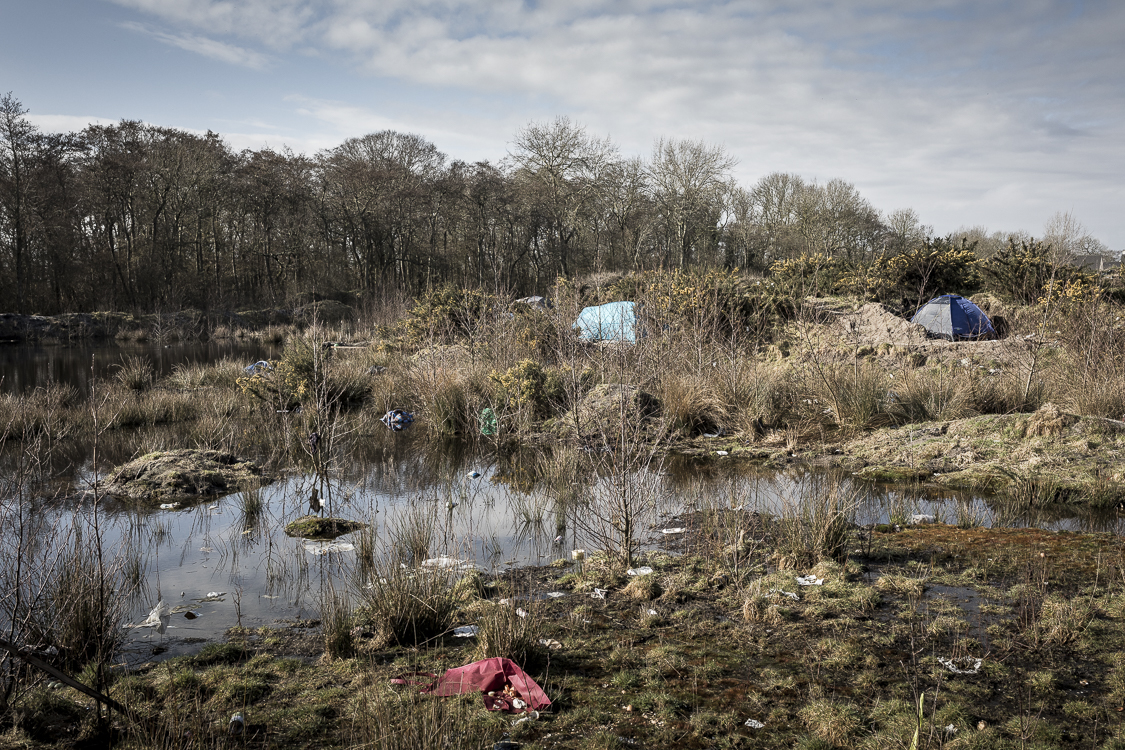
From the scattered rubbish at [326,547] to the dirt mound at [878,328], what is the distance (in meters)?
11.7

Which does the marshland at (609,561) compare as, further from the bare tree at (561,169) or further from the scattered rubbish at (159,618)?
the bare tree at (561,169)

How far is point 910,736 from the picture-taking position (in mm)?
2895

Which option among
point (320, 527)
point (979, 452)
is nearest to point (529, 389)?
point (320, 527)

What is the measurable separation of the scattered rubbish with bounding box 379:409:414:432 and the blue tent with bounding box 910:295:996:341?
1097cm

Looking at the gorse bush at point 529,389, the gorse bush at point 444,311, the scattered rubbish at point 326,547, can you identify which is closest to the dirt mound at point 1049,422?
the gorse bush at point 529,389

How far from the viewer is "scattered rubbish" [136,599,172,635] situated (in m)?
4.43

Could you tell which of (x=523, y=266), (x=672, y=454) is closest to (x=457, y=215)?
(x=523, y=266)

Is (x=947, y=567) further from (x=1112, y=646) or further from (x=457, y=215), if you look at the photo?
(x=457, y=215)

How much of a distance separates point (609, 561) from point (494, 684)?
6.23 ft

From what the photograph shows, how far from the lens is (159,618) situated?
4.57 meters

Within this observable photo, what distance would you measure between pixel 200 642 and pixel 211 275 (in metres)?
38.9

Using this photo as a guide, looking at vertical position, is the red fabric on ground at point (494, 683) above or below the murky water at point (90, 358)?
below

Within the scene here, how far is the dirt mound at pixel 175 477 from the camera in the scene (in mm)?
7577

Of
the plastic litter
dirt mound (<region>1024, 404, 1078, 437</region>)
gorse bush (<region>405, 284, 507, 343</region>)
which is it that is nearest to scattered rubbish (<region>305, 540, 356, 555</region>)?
the plastic litter
